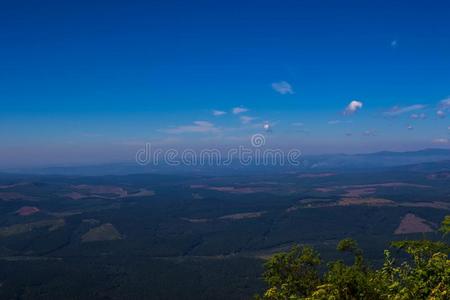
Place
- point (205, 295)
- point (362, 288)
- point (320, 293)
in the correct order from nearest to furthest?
point (320, 293)
point (362, 288)
point (205, 295)

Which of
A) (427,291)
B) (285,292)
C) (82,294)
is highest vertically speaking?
(427,291)

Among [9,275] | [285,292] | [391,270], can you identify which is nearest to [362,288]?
[391,270]

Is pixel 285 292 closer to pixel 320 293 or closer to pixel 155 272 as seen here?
pixel 320 293

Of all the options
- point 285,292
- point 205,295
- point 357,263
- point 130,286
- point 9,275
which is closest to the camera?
point 285,292

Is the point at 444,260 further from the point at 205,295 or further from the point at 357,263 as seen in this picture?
the point at 205,295

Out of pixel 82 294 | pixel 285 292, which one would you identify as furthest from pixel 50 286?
pixel 285 292

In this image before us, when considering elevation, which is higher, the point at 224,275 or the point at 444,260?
the point at 444,260

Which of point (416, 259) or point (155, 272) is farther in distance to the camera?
point (155, 272)
